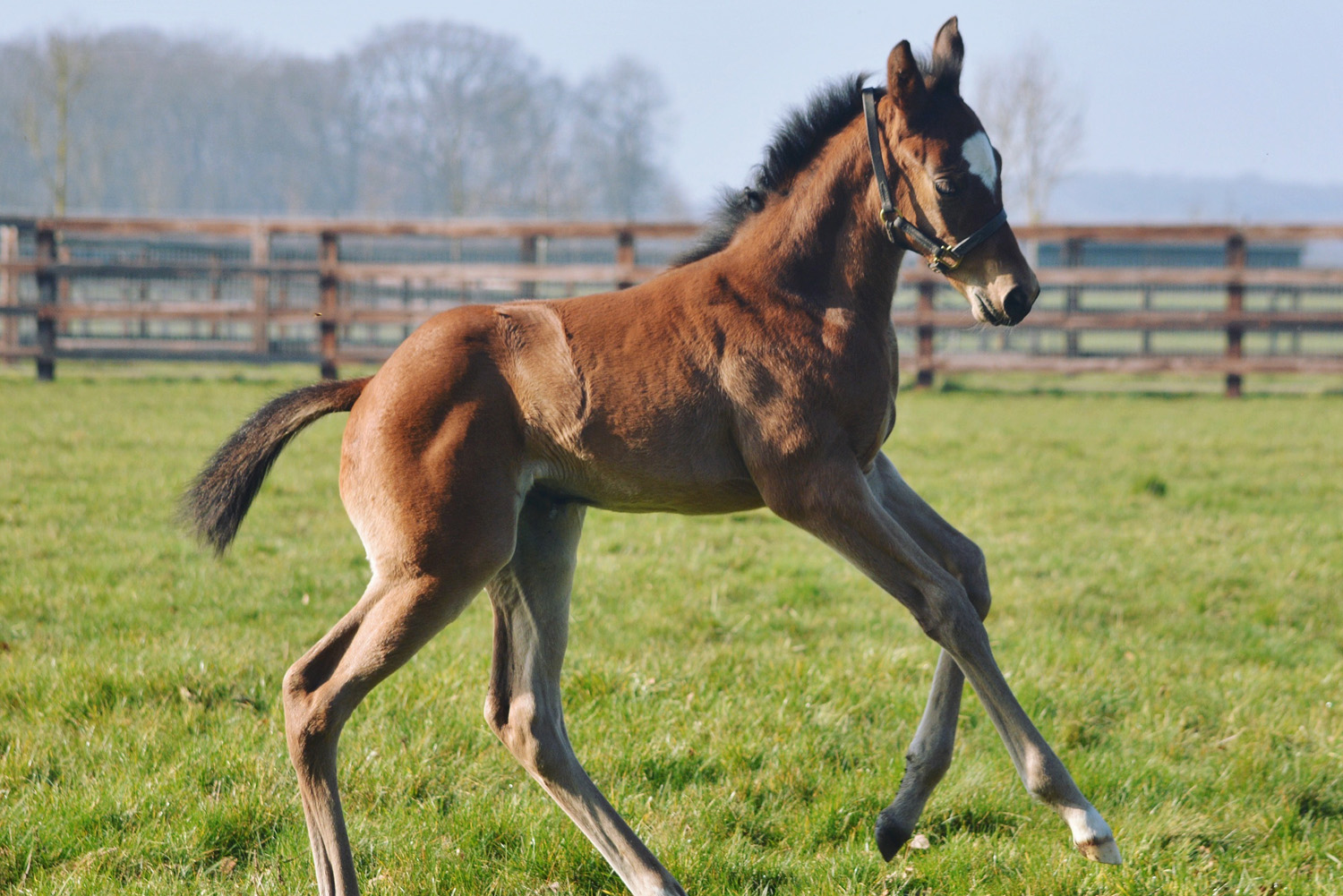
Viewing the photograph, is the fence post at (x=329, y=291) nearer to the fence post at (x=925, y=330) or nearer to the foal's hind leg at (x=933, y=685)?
the fence post at (x=925, y=330)

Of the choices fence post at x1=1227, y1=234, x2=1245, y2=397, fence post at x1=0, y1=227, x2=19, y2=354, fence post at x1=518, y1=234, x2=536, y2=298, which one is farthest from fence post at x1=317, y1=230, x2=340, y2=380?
fence post at x1=1227, y1=234, x2=1245, y2=397

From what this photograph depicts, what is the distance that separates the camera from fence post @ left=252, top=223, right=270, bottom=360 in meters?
13.4

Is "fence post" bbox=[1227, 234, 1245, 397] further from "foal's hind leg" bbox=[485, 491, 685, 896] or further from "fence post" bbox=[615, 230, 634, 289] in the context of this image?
"foal's hind leg" bbox=[485, 491, 685, 896]

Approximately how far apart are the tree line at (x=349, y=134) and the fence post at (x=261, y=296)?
4822 centimetres

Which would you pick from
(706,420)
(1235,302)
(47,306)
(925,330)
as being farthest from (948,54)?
(47,306)

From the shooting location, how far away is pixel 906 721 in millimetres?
3621

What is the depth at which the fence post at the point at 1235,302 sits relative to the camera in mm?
13023

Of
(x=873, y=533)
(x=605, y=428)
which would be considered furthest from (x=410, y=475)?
(x=873, y=533)

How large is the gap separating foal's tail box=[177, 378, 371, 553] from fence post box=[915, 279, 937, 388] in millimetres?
10828

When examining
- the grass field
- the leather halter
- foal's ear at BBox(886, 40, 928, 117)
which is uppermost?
foal's ear at BBox(886, 40, 928, 117)

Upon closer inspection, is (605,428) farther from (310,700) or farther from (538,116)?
(538,116)

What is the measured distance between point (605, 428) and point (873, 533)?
62cm

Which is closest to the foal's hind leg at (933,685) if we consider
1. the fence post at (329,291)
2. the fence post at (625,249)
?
the fence post at (625,249)

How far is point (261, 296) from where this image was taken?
551 inches
